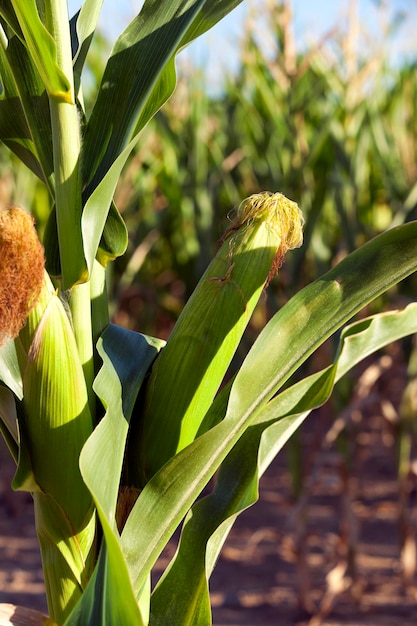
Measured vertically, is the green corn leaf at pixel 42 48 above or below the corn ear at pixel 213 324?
above

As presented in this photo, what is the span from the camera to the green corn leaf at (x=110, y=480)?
15.6 inches

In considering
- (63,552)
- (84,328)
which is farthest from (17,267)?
(63,552)

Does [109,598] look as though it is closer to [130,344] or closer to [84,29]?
[130,344]

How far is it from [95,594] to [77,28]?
389 mm

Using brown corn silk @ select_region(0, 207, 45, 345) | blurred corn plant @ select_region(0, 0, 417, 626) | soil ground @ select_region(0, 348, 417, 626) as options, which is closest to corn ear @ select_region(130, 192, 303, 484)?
blurred corn plant @ select_region(0, 0, 417, 626)

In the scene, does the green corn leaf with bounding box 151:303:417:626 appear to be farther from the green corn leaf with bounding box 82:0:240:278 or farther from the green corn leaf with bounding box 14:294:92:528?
the green corn leaf with bounding box 82:0:240:278

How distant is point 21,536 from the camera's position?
2.29 m

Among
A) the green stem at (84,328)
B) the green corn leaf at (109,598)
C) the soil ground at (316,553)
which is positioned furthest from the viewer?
the soil ground at (316,553)

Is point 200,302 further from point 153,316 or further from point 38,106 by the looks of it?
point 153,316

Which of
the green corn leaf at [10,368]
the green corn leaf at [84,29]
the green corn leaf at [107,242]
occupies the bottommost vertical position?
the green corn leaf at [10,368]

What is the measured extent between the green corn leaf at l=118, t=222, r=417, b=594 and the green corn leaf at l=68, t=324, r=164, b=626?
0.03 meters

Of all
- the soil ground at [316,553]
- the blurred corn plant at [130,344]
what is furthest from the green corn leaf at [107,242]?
the soil ground at [316,553]

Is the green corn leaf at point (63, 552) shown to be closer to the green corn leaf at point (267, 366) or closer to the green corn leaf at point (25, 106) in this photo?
the green corn leaf at point (267, 366)

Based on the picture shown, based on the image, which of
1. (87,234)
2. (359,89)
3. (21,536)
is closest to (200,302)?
(87,234)
